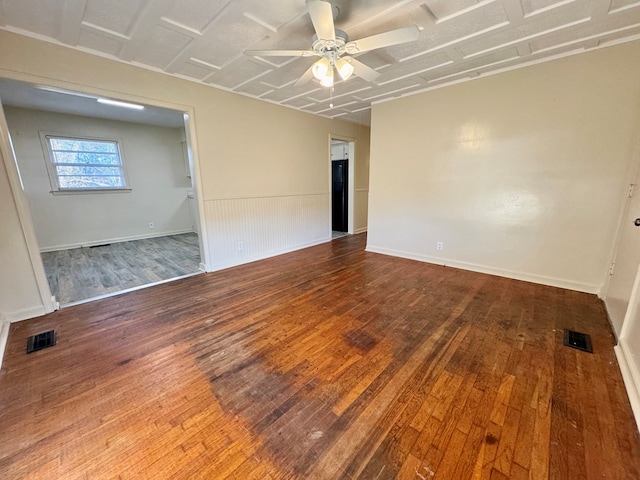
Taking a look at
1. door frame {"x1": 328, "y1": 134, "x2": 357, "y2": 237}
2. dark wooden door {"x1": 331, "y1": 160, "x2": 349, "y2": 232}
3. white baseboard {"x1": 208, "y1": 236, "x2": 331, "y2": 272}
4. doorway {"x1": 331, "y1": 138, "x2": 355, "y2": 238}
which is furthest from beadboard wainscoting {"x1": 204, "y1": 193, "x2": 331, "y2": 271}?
dark wooden door {"x1": 331, "y1": 160, "x2": 349, "y2": 232}

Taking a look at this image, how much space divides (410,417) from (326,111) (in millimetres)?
4696

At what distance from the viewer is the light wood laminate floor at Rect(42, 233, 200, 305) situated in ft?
10.4

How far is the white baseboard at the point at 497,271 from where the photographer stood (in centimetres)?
284

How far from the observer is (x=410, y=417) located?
1381 millimetres

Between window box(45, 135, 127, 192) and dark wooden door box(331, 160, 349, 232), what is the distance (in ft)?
15.5

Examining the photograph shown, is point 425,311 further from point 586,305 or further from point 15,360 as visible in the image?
point 15,360

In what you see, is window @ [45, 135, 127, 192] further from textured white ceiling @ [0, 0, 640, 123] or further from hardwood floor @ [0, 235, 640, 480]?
hardwood floor @ [0, 235, 640, 480]

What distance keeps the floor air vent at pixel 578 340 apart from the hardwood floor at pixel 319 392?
52 millimetres

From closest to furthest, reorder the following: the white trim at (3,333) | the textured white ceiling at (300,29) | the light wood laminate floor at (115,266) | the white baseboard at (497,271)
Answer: the textured white ceiling at (300,29) → the white trim at (3,333) → the white baseboard at (497,271) → the light wood laminate floor at (115,266)

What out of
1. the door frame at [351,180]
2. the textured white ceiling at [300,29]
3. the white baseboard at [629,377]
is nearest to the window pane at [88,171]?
the textured white ceiling at [300,29]

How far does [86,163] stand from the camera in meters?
5.12

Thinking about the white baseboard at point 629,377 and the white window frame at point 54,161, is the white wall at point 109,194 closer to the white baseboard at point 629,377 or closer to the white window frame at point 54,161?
the white window frame at point 54,161

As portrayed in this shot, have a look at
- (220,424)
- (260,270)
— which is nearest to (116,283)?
(260,270)

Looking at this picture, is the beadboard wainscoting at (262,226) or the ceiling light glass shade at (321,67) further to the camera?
the beadboard wainscoting at (262,226)
